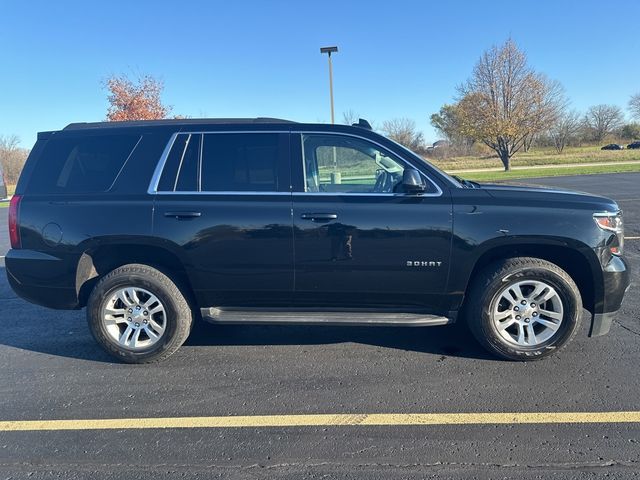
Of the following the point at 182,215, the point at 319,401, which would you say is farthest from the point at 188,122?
the point at 319,401

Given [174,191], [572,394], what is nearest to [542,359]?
[572,394]

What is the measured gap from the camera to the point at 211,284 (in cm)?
374

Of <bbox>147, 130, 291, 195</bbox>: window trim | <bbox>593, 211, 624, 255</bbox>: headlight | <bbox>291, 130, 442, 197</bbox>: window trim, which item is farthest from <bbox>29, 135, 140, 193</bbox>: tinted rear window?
<bbox>593, 211, 624, 255</bbox>: headlight

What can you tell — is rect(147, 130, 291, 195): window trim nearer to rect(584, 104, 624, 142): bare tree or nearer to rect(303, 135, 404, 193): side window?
rect(303, 135, 404, 193): side window

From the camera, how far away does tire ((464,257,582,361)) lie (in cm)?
352

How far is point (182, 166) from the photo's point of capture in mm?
3742

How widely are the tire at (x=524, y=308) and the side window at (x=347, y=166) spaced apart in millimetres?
1107

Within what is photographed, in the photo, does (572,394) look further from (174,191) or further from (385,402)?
(174,191)

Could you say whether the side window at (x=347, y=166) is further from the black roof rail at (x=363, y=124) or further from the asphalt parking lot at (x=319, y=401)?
the asphalt parking lot at (x=319, y=401)

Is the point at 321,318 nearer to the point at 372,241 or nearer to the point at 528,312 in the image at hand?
the point at 372,241

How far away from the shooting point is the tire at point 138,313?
3.70 metres

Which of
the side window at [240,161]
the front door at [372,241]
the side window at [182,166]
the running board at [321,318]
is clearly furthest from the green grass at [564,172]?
the side window at [182,166]

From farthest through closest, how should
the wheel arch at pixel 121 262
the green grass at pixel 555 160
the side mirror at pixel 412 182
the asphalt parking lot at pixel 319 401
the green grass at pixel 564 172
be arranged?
the green grass at pixel 555 160 → the green grass at pixel 564 172 → the wheel arch at pixel 121 262 → the side mirror at pixel 412 182 → the asphalt parking lot at pixel 319 401

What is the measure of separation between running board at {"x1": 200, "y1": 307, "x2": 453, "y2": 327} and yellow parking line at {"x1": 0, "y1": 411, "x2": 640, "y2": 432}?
80 centimetres
